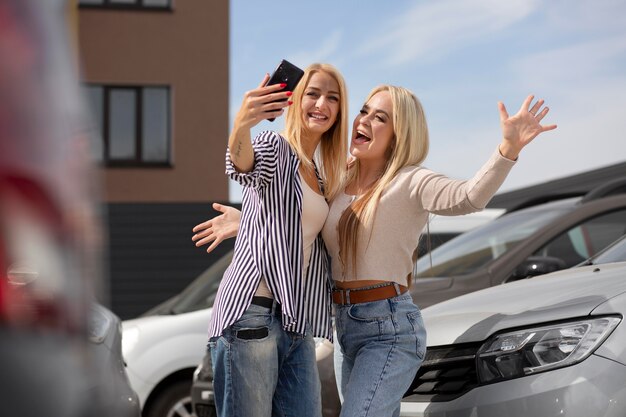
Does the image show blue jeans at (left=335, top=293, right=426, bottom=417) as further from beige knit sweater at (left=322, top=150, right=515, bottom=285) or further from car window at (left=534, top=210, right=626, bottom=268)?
car window at (left=534, top=210, right=626, bottom=268)

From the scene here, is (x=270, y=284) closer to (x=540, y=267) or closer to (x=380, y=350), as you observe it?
(x=380, y=350)

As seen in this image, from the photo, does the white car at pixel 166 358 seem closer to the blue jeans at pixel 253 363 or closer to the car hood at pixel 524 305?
the car hood at pixel 524 305

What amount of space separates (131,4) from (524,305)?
17807 millimetres

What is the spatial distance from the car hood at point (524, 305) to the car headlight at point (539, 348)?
0.04m

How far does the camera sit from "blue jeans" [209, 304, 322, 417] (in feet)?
9.98

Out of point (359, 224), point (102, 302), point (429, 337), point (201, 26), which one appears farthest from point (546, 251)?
point (201, 26)

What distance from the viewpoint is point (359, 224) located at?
3.35 metres

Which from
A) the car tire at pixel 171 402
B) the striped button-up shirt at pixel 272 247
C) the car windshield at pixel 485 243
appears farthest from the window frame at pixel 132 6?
the striped button-up shirt at pixel 272 247

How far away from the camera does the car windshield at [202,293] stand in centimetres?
785

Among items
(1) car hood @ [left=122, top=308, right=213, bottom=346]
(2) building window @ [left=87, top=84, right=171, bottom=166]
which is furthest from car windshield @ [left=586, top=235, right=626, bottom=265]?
(2) building window @ [left=87, top=84, right=171, bottom=166]

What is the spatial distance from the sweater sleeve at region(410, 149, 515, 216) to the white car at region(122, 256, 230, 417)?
4.05 metres

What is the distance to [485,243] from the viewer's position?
678 centimetres

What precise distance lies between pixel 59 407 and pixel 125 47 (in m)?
20.1

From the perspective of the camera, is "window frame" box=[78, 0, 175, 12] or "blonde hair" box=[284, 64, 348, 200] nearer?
"blonde hair" box=[284, 64, 348, 200]
